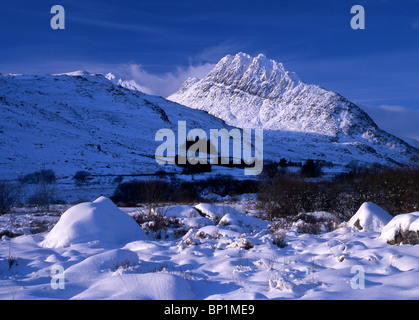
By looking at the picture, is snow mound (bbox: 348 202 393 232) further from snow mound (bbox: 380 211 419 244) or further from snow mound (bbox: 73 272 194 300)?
snow mound (bbox: 73 272 194 300)

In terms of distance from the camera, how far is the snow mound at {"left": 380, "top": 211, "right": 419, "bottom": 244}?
798 centimetres

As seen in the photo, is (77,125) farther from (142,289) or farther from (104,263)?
(142,289)

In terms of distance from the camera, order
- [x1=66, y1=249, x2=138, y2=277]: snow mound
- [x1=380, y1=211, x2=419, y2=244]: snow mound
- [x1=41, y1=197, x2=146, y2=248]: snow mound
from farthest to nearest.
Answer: [x1=41, y1=197, x2=146, y2=248]: snow mound
[x1=380, y1=211, x2=419, y2=244]: snow mound
[x1=66, y1=249, x2=138, y2=277]: snow mound

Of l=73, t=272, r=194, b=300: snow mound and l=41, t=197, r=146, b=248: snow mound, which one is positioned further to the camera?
l=41, t=197, r=146, b=248: snow mound

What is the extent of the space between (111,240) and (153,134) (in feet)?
405

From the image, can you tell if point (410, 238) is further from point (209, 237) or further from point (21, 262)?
point (21, 262)

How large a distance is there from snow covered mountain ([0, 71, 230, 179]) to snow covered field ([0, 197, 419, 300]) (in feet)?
214

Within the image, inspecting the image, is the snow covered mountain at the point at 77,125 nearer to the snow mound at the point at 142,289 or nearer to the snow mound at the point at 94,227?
the snow mound at the point at 94,227

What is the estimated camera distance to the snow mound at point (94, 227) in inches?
368

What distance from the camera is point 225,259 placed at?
736cm

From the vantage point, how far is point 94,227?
9781 mm

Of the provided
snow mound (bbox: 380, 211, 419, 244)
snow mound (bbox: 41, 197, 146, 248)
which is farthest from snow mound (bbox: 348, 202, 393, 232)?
snow mound (bbox: 41, 197, 146, 248)

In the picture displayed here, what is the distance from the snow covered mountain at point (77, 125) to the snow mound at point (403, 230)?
226ft
